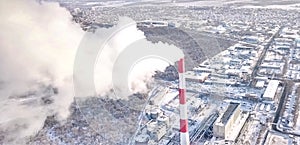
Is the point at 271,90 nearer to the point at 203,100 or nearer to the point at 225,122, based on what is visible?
the point at 203,100

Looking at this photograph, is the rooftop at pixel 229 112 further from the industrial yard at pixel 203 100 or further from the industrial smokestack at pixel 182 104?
the industrial smokestack at pixel 182 104

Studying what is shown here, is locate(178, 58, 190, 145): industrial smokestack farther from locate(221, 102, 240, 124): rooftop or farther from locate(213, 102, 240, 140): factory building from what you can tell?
locate(221, 102, 240, 124): rooftop

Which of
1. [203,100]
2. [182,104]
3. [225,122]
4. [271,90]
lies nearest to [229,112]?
[225,122]

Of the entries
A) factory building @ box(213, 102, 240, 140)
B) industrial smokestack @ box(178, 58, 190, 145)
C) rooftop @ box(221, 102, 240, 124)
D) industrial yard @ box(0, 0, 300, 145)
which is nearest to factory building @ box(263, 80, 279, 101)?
industrial yard @ box(0, 0, 300, 145)

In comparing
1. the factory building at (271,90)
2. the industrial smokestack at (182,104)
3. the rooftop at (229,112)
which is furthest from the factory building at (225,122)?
the factory building at (271,90)

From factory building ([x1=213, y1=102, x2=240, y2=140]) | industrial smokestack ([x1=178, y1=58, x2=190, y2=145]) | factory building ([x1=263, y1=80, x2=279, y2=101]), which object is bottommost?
factory building ([x1=213, y1=102, x2=240, y2=140])
